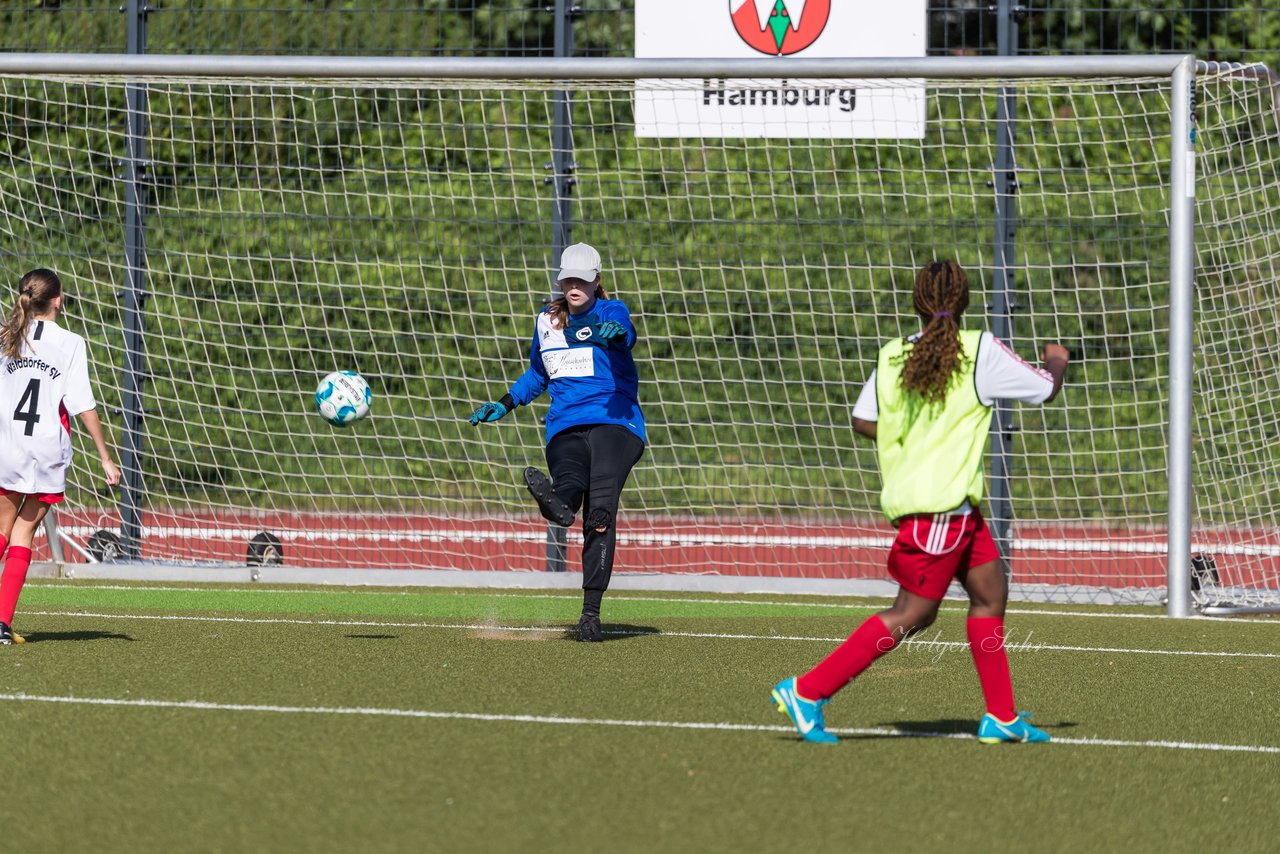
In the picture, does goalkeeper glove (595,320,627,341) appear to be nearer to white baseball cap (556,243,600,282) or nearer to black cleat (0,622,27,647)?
white baseball cap (556,243,600,282)

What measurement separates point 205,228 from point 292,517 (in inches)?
91.3

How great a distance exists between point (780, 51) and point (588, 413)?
15.6 ft

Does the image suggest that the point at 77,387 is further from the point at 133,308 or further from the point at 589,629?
the point at 133,308

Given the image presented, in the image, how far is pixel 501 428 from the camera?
46.2 ft

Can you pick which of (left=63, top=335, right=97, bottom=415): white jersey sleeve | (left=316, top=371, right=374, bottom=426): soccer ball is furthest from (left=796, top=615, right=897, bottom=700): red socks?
(left=63, top=335, right=97, bottom=415): white jersey sleeve

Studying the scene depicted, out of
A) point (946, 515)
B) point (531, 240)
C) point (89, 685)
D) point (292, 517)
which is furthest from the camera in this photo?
point (531, 240)

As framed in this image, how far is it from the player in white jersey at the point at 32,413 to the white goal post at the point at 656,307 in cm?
352

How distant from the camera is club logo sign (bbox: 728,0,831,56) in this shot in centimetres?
1229

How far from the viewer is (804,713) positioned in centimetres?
564

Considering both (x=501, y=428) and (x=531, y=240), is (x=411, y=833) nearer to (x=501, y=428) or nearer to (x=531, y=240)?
(x=501, y=428)

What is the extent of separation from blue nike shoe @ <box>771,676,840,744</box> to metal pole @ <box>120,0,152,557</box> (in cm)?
781

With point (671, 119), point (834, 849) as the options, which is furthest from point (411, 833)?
point (671, 119)

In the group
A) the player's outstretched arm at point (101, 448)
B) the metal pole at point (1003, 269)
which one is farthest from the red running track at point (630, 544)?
the player's outstretched arm at point (101, 448)

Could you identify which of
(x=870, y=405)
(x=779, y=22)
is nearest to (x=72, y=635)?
(x=870, y=405)
